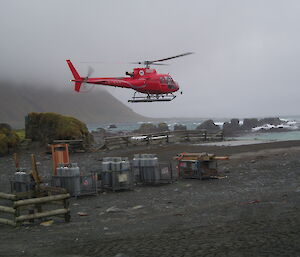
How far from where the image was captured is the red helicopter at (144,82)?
27.5 metres

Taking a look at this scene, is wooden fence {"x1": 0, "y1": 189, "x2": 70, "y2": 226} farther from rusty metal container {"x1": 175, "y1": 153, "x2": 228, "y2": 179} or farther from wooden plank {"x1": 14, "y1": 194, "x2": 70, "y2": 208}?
rusty metal container {"x1": 175, "y1": 153, "x2": 228, "y2": 179}

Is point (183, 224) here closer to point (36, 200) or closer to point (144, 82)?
point (36, 200)

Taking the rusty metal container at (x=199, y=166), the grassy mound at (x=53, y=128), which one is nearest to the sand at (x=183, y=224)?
the rusty metal container at (x=199, y=166)

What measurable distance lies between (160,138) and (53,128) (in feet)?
36.4

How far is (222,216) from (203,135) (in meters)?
34.1

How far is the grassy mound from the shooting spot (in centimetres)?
3625

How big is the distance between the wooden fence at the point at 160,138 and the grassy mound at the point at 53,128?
7.54 ft

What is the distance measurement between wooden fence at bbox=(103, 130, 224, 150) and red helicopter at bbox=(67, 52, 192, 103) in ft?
33.6

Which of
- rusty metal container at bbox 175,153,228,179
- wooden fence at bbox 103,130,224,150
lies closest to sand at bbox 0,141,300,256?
rusty metal container at bbox 175,153,228,179

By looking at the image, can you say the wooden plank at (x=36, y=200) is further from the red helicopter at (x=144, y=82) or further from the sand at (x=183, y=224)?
the red helicopter at (x=144, y=82)

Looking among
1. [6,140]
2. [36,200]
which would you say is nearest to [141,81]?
[6,140]

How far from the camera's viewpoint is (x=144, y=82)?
92.2 ft

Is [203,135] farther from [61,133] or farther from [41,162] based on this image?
[41,162]

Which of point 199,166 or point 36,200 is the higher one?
point 36,200
